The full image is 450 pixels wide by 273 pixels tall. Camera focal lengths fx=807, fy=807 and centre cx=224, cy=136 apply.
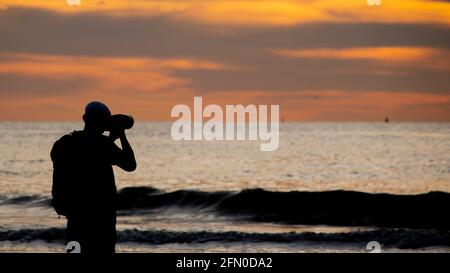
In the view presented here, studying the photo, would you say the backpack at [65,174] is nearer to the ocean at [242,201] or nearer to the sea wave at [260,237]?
the ocean at [242,201]

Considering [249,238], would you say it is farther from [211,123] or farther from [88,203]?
[211,123]

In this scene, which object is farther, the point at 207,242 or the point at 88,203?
the point at 207,242

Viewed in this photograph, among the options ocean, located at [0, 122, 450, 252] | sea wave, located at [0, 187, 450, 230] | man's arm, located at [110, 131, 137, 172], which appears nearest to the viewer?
man's arm, located at [110, 131, 137, 172]

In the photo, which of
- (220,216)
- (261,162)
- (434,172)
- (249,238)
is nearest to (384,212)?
(220,216)

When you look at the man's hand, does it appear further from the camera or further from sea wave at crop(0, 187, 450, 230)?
sea wave at crop(0, 187, 450, 230)

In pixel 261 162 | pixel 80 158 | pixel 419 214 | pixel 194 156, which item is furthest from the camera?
pixel 194 156

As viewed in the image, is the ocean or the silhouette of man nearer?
the silhouette of man

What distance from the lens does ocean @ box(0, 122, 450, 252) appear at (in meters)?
18.8

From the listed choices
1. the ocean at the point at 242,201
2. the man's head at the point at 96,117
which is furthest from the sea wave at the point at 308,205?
the man's head at the point at 96,117

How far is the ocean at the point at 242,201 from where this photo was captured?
18.8 meters

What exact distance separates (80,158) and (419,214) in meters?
20.8

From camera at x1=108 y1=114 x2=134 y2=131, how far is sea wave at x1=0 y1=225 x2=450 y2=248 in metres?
12.4

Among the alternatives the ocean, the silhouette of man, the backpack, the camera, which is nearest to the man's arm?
the silhouette of man
